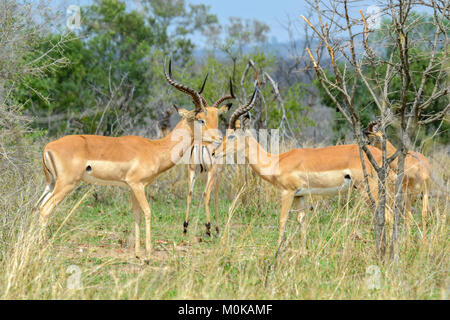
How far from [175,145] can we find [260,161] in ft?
3.43

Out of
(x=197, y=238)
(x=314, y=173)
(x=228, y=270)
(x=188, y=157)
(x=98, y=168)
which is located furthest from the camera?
(x=188, y=157)

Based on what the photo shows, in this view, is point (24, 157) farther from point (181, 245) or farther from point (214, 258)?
point (214, 258)

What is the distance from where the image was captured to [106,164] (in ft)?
18.4

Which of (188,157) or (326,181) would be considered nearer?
(326,181)

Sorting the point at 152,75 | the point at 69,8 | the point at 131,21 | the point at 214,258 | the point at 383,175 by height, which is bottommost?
the point at 214,258

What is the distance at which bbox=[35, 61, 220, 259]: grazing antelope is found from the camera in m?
5.43

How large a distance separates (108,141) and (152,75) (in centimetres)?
1261

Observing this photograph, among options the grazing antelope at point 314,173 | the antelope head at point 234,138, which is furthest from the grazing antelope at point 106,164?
the grazing antelope at point 314,173

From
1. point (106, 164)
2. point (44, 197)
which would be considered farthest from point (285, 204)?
point (44, 197)

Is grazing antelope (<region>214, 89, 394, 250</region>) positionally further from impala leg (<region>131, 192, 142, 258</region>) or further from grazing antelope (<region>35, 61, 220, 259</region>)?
impala leg (<region>131, 192, 142, 258</region>)

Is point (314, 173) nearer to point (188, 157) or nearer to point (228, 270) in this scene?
point (188, 157)

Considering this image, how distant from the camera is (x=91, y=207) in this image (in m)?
8.45

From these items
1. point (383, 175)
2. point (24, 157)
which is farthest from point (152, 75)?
point (383, 175)

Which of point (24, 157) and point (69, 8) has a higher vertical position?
point (69, 8)
